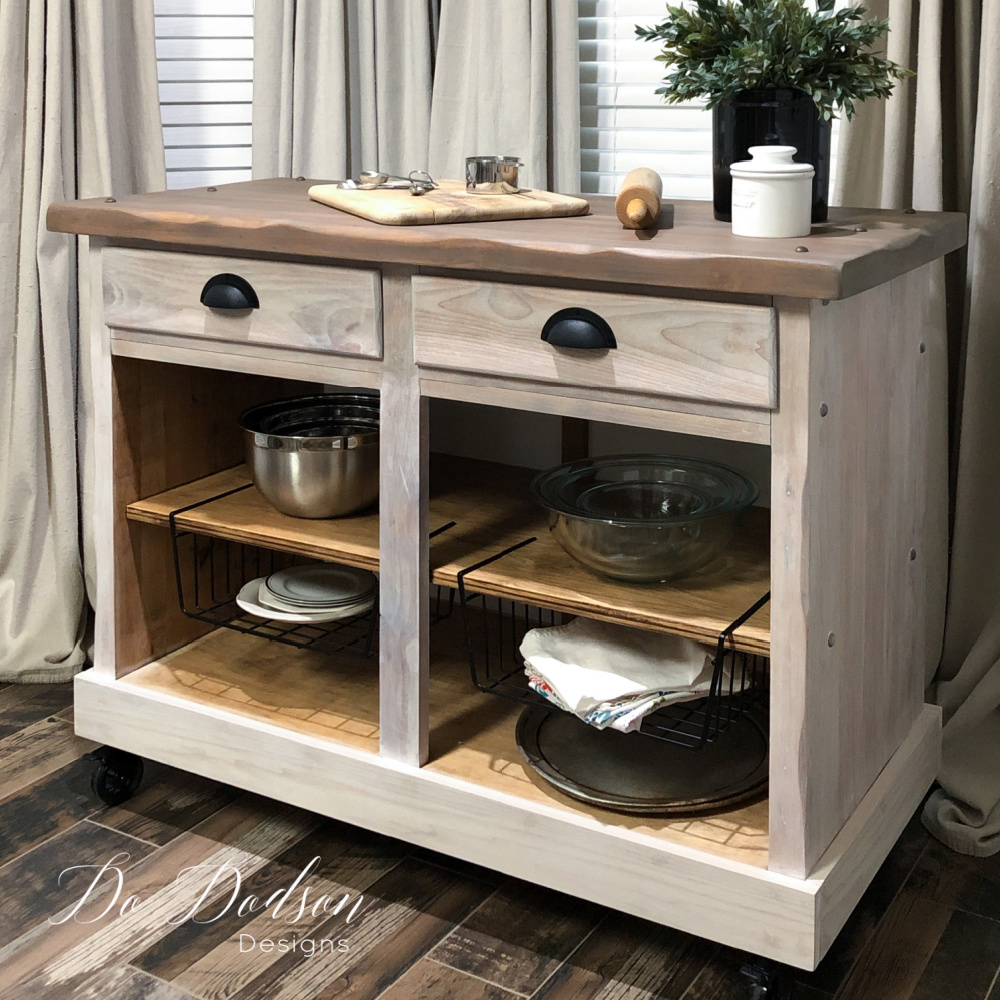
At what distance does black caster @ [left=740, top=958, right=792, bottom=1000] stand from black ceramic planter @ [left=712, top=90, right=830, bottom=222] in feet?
2.96

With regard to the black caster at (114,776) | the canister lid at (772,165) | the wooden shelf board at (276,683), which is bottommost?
the black caster at (114,776)

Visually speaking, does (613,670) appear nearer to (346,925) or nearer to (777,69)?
(346,925)

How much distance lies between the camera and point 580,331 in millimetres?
1443

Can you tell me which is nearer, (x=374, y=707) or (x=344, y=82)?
(x=374, y=707)

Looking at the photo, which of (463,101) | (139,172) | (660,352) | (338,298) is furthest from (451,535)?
(139,172)

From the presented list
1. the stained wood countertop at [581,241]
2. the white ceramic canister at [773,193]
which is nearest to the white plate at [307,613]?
the stained wood countertop at [581,241]

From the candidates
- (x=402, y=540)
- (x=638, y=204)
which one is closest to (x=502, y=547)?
(x=402, y=540)

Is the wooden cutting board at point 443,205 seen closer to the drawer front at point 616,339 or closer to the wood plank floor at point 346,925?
the drawer front at point 616,339

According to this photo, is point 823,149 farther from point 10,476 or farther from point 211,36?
point 10,476

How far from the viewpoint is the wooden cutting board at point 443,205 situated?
160cm

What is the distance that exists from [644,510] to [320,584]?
1.83 ft

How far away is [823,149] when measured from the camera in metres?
1.55

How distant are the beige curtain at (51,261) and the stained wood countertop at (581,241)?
56 cm

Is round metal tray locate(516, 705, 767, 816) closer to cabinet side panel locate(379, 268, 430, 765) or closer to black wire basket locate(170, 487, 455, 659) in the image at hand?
cabinet side panel locate(379, 268, 430, 765)
